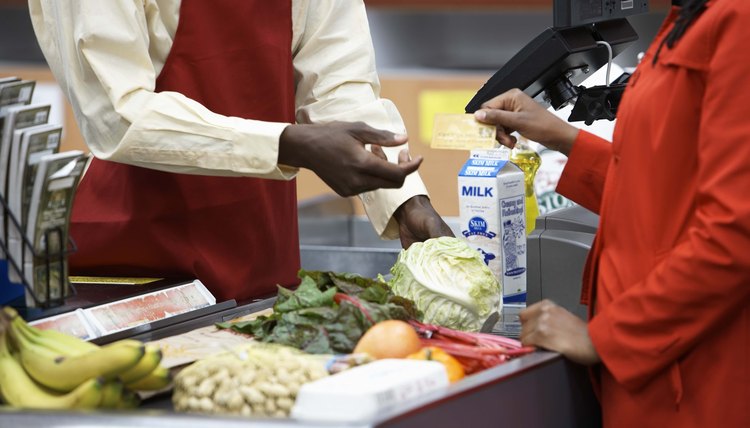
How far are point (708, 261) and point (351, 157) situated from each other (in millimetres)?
658

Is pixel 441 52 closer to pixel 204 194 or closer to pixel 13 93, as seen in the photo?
pixel 204 194

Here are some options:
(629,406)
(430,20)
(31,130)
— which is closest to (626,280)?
(629,406)

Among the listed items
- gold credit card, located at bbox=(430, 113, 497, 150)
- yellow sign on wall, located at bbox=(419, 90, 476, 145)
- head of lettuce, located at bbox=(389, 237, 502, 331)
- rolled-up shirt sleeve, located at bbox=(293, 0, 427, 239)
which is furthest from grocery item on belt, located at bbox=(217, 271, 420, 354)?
yellow sign on wall, located at bbox=(419, 90, 476, 145)

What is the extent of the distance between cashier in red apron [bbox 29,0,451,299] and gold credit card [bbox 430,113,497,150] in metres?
0.12

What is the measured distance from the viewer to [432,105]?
5.21 m

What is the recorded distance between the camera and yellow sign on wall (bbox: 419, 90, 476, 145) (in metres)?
5.13

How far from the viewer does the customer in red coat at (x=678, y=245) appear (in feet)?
5.14

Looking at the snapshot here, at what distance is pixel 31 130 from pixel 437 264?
0.80m

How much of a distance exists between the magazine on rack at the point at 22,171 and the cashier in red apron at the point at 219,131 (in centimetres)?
41

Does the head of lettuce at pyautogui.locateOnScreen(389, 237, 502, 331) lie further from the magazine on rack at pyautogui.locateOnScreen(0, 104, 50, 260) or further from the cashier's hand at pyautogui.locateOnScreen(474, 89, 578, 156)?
the magazine on rack at pyautogui.locateOnScreen(0, 104, 50, 260)

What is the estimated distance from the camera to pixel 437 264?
2129mm

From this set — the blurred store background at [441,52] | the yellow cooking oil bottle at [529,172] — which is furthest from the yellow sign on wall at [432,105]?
the yellow cooking oil bottle at [529,172]

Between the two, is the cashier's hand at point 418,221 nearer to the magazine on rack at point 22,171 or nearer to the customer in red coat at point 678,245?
the customer in red coat at point 678,245

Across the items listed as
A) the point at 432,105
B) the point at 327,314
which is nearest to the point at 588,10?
the point at 327,314
